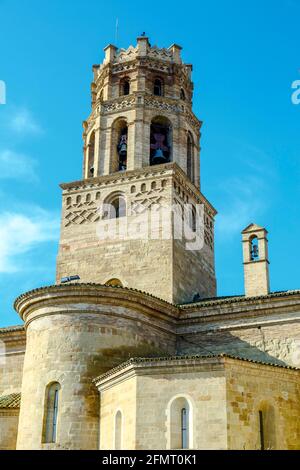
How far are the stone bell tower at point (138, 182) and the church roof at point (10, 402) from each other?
185 inches

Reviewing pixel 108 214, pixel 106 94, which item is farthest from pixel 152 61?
pixel 108 214

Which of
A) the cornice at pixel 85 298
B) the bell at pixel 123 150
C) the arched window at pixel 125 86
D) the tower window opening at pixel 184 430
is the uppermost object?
the arched window at pixel 125 86

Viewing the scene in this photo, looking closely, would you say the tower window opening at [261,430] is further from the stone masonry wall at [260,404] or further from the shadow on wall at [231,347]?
the shadow on wall at [231,347]


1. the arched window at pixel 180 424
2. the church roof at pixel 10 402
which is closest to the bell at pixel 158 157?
the church roof at pixel 10 402

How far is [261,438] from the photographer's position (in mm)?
14812

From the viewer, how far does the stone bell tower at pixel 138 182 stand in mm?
21828

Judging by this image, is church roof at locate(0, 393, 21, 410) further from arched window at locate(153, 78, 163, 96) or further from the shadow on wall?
arched window at locate(153, 78, 163, 96)

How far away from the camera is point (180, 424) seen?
1434cm

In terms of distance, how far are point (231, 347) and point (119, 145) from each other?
9.55 m

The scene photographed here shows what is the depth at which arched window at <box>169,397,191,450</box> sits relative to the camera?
14.1 m

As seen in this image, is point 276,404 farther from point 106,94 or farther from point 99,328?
point 106,94

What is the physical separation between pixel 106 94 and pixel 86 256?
7.07 meters

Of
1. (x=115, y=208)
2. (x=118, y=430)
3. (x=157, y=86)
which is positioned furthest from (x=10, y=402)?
(x=157, y=86)

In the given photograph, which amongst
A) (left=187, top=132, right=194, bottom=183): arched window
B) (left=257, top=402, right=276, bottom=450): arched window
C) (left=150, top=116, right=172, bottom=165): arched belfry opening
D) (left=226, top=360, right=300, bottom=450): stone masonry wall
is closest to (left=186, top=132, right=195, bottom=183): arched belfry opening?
(left=187, top=132, right=194, bottom=183): arched window
